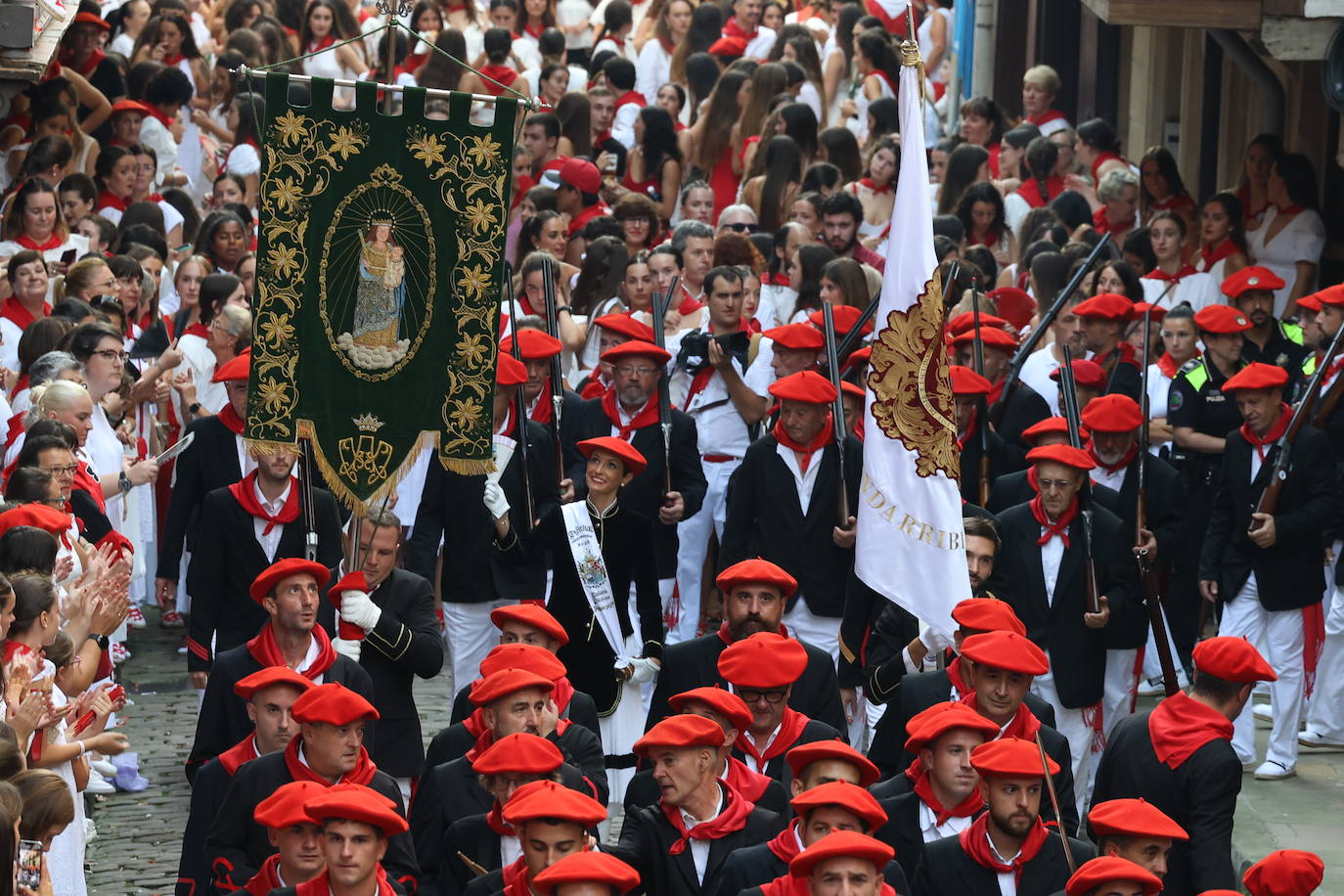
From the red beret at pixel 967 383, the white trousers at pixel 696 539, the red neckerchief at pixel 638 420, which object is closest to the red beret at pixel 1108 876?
the red beret at pixel 967 383

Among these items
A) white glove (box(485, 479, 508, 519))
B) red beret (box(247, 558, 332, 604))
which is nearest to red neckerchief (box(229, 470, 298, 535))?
white glove (box(485, 479, 508, 519))

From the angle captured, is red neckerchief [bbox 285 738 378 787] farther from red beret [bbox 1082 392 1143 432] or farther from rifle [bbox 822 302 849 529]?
red beret [bbox 1082 392 1143 432]

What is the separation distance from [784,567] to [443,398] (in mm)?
2324

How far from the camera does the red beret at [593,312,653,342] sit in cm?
1284

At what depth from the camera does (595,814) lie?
7.44m

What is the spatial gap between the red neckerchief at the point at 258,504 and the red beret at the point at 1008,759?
12.4 feet

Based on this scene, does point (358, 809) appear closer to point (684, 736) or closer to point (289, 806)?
point (289, 806)

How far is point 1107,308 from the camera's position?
1297cm

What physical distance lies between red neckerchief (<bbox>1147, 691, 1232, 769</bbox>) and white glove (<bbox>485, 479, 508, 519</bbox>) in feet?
11.9

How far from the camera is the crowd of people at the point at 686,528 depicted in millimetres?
8141

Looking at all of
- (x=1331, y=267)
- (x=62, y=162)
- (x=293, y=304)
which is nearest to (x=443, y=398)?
(x=293, y=304)

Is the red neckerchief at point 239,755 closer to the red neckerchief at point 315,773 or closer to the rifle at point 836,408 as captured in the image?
the red neckerchief at point 315,773

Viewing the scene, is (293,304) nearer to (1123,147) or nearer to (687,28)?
(687,28)

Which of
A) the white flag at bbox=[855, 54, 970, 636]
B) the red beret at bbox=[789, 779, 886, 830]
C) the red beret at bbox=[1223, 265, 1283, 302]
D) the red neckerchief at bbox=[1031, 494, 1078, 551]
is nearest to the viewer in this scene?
the red beret at bbox=[789, 779, 886, 830]
